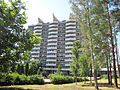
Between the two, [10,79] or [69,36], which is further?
[69,36]

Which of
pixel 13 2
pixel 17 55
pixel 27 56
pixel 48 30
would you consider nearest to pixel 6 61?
pixel 17 55

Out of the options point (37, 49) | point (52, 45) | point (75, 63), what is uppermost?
point (52, 45)

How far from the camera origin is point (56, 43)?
72938 millimetres

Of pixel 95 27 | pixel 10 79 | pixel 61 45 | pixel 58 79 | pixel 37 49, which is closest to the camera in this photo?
pixel 95 27

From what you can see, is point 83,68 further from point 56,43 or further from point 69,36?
point 56,43

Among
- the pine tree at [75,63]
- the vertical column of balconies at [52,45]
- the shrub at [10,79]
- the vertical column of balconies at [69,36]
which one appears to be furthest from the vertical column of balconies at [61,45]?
the shrub at [10,79]

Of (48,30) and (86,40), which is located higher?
(48,30)

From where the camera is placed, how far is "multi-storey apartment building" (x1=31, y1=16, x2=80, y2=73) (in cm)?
6831

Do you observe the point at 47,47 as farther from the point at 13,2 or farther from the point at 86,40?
the point at 13,2

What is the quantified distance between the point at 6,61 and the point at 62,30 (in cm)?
6828

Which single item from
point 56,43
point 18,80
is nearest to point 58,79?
point 18,80

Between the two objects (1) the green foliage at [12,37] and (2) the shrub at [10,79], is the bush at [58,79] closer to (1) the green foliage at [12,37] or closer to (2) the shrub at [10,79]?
(2) the shrub at [10,79]

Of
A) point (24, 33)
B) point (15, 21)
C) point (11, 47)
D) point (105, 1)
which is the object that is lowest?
point (11, 47)

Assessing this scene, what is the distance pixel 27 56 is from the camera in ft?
26.9
